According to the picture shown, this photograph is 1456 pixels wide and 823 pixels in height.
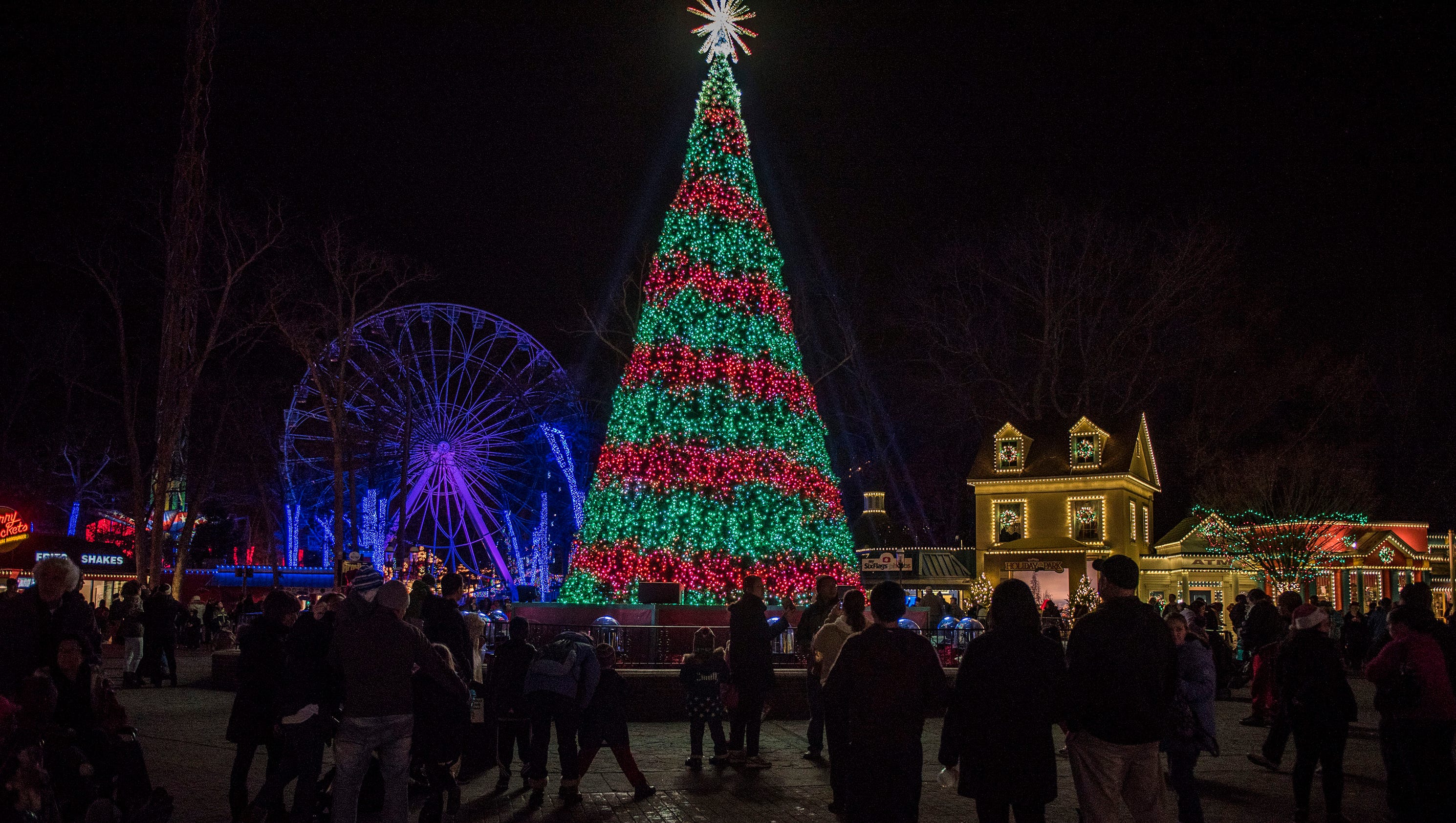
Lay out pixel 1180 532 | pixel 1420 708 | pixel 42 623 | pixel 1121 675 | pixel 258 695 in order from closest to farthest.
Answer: pixel 1121 675 → pixel 42 623 → pixel 258 695 → pixel 1420 708 → pixel 1180 532

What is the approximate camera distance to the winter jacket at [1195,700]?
7.84 m

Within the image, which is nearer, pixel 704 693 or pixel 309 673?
pixel 309 673

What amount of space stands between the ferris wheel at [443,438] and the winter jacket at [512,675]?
1058 inches

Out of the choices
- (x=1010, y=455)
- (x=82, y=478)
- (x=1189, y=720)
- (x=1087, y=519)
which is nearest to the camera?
(x=1189, y=720)

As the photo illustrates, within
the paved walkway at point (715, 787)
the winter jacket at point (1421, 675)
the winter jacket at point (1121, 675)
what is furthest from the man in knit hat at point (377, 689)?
the winter jacket at point (1421, 675)

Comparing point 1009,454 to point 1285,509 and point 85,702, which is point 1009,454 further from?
point 85,702

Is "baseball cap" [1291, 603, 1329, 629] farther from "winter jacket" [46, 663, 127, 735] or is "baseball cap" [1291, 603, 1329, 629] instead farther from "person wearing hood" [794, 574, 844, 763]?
"winter jacket" [46, 663, 127, 735]

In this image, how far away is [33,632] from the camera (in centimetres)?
684

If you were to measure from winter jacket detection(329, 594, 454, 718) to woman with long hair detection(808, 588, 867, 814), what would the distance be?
2420mm

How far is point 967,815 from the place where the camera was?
344 inches

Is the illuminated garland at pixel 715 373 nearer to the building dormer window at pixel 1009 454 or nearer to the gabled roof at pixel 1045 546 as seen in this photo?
the gabled roof at pixel 1045 546

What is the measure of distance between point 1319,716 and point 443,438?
108 ft

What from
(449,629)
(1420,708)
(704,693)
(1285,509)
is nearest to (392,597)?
(449,629)

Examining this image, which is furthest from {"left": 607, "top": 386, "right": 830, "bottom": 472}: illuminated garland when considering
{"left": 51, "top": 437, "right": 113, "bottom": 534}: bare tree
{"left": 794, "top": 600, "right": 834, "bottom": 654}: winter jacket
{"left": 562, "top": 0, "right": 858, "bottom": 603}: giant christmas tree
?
{"left": 51, "top": 437, "right": 113, "bottom": 534}: bare tree
